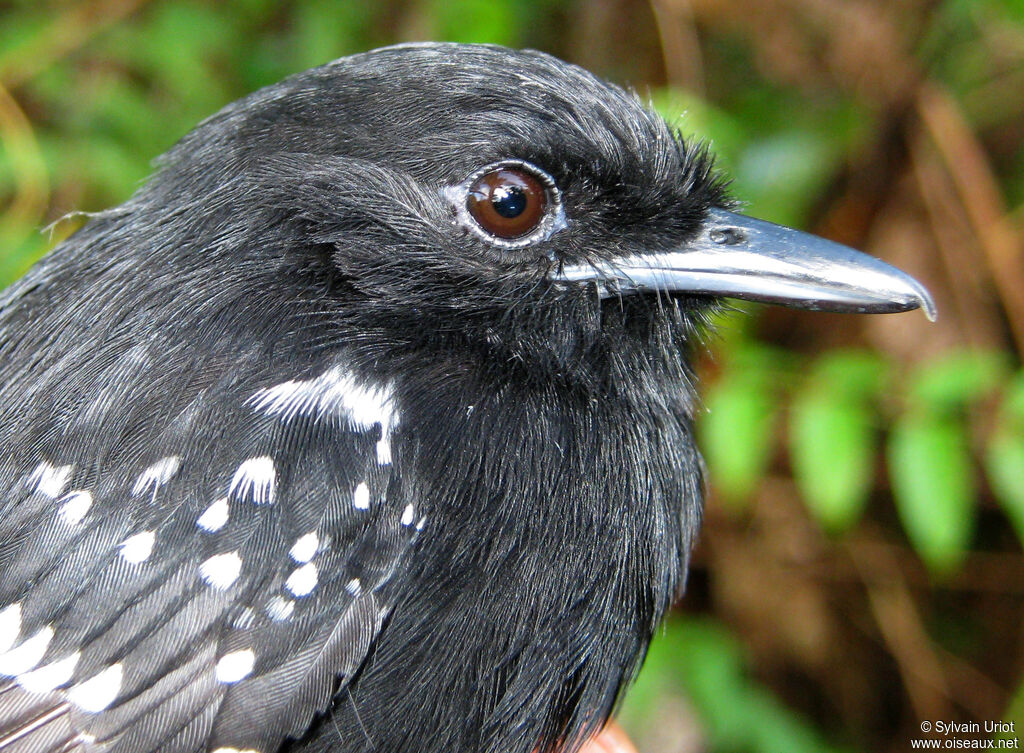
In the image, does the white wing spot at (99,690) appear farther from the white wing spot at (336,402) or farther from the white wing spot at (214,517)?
the white wing spot at (336,402)

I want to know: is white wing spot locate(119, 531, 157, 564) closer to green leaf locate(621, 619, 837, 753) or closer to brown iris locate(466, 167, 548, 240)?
brown iris locate(466, 167, 548, 240)

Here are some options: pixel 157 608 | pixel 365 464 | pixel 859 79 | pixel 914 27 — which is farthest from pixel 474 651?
pixel 914 27

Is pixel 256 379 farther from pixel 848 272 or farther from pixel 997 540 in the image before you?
pixel 997 540

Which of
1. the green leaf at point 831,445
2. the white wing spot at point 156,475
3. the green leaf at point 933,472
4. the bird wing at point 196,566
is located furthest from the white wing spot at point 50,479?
the green leaf at point 933,472

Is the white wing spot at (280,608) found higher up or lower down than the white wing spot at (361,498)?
lower down

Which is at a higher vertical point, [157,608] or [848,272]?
[848,272]

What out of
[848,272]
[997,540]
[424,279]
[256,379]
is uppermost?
[848,272]
